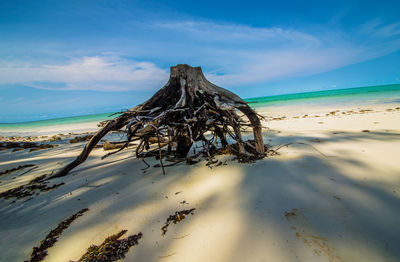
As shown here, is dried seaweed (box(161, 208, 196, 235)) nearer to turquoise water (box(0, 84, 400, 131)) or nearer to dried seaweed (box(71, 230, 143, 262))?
dried seaweed (box(71, 230, 143, 262))

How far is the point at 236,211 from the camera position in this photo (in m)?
1.29

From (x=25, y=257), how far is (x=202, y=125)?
1.91m

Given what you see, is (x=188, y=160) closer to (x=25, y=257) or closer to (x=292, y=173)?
(x=292, y=173)

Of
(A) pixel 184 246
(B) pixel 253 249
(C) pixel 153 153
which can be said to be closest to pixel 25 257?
(A) pixel 184 246

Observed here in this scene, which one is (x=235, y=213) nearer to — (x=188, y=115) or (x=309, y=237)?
(x=309, y=237)

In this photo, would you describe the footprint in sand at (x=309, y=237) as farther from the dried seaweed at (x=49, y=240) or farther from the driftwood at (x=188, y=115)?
the dried seaweed at (x=49, y=240)

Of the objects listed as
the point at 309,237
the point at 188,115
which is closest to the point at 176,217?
the point at 309,237

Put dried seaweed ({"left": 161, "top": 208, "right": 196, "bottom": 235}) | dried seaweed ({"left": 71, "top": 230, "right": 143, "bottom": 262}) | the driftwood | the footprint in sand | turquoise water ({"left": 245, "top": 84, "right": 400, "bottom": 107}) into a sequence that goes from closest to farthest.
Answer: the footprint in sand < dried seaweed ({"left": 71, "top": 230, "right": 143, "bottom": 262}) < dried seaweed ({"left": 161, "top": 208, "right": 196, "bottom": 235}) < the driftwood < turquoise water ({"left": 245, "top": 84, "right": 400, "bottom": 107})

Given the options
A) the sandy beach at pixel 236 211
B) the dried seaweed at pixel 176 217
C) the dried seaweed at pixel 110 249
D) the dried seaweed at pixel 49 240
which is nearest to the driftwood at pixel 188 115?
the sandy beach at pixel 236 211

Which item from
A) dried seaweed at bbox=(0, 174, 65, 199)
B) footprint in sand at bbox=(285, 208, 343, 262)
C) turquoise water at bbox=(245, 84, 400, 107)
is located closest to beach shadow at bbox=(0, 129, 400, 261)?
footprint in sand at bbox=(285, 208, 343, 262)

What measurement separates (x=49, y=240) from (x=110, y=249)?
543 millimetres

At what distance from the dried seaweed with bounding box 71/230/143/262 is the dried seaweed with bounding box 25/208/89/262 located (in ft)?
1.01

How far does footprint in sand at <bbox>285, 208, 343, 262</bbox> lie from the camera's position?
0.90m

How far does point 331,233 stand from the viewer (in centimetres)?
102
